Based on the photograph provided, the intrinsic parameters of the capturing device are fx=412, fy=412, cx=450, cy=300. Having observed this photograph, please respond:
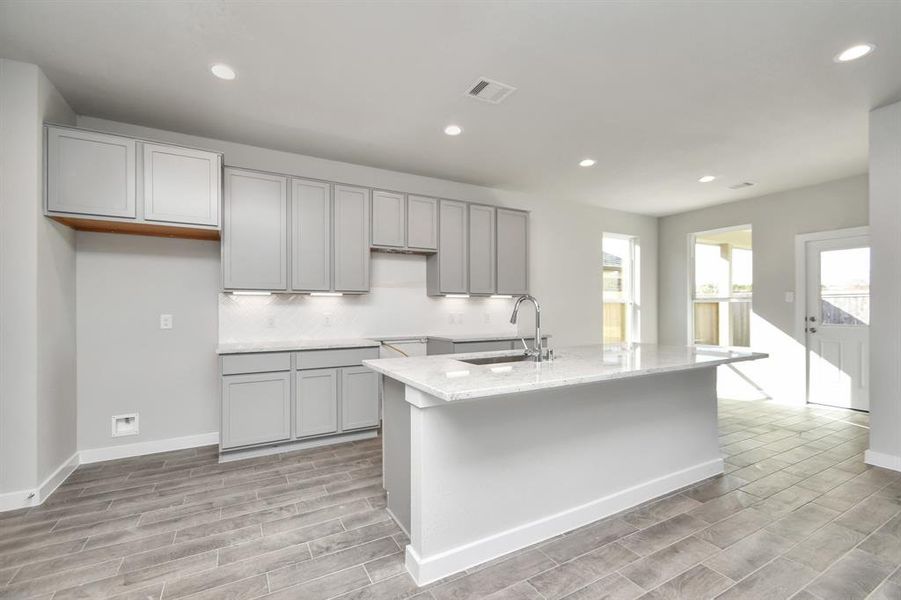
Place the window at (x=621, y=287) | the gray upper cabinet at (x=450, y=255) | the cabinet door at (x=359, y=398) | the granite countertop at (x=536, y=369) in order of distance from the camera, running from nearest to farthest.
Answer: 1. the granite countertop at (x=536, y=369)
2. the cabinet door at (x=359, y=398)
3. the gray upper cabinet at (x=450, y=255)
4. the window at (x=621, y=287)

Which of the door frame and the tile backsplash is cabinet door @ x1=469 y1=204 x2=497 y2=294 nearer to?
the tile backsplash

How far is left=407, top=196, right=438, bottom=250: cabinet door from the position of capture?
171 inches

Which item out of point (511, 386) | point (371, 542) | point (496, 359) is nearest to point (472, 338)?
point (496, 359)

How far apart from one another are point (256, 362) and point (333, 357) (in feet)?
2.03

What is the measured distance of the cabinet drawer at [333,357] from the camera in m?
3.53

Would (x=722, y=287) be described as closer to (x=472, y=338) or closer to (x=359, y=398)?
(x=472, y=338)

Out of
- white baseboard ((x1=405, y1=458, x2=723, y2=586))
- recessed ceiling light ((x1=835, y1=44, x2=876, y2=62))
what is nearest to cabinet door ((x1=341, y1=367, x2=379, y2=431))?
white baseboard ((x1=405, y1=458, x2=723, y2=586))

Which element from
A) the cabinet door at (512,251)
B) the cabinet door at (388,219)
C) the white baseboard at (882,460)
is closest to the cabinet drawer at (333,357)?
the cabinet door at (388,219)

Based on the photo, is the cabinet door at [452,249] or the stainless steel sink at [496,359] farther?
the cabinet door at [452,249]

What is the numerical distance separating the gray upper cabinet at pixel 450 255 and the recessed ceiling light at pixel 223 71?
231 centimetres

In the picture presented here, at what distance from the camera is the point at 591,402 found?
7.80 ft

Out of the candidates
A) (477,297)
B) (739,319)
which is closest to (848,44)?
(477,297)

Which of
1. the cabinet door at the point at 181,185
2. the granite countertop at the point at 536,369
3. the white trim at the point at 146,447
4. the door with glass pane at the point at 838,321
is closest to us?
the granite countertop at the point at 536,369

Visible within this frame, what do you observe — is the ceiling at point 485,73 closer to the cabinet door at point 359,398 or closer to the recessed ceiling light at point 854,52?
the recessed ceiling light at point 854,52
